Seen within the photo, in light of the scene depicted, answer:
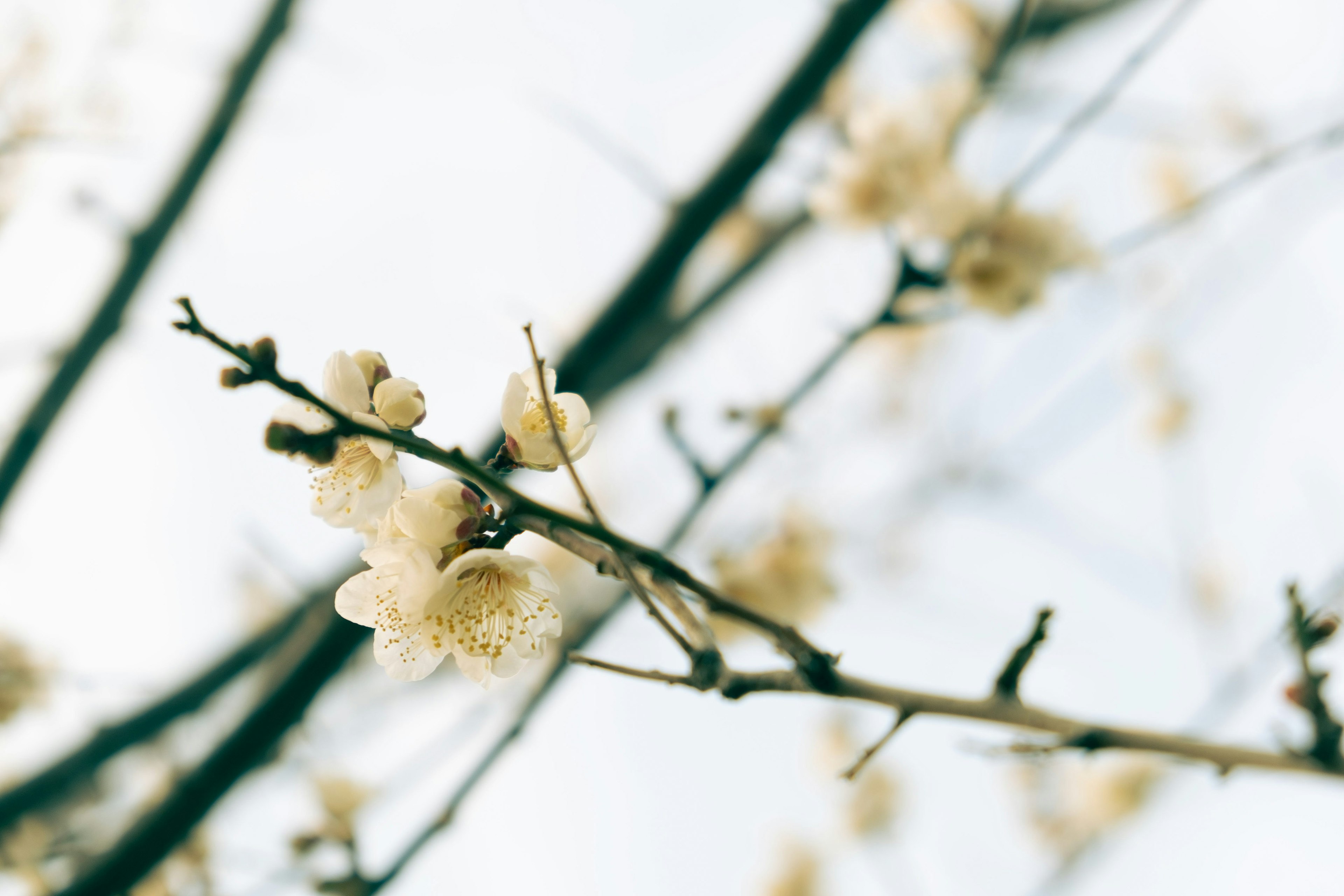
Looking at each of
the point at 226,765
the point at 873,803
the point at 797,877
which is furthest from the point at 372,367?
the point at 797,877

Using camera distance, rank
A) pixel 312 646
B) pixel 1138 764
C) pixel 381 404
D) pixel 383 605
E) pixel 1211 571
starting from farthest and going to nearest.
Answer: pixel 1211 571, pixel 1138 764, pixel 312 646, pixel 383 605, pixel 381 404

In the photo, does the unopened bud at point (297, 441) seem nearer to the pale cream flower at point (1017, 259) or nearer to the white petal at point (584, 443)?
the white petal at point (584, 443)

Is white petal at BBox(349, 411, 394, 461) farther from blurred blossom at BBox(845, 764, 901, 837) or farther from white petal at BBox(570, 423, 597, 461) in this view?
blurred blossom at BBox(845, 764, 901, 837)

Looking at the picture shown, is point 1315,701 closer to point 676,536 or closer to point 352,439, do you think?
point 352,439

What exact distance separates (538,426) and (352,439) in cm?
20

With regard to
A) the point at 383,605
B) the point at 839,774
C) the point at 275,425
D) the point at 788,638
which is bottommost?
the point at 839,774

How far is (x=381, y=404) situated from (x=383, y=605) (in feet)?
0.83

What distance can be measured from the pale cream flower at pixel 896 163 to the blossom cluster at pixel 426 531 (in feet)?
3.98

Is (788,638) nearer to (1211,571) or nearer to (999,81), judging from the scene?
(999,81)

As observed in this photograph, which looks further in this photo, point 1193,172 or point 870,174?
point 1193,172

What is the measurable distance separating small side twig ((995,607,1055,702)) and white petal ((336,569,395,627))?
61 cm

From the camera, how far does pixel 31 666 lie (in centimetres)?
237

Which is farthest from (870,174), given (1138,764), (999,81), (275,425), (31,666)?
(1138,764)

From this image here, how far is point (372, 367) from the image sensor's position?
30.9 inches
